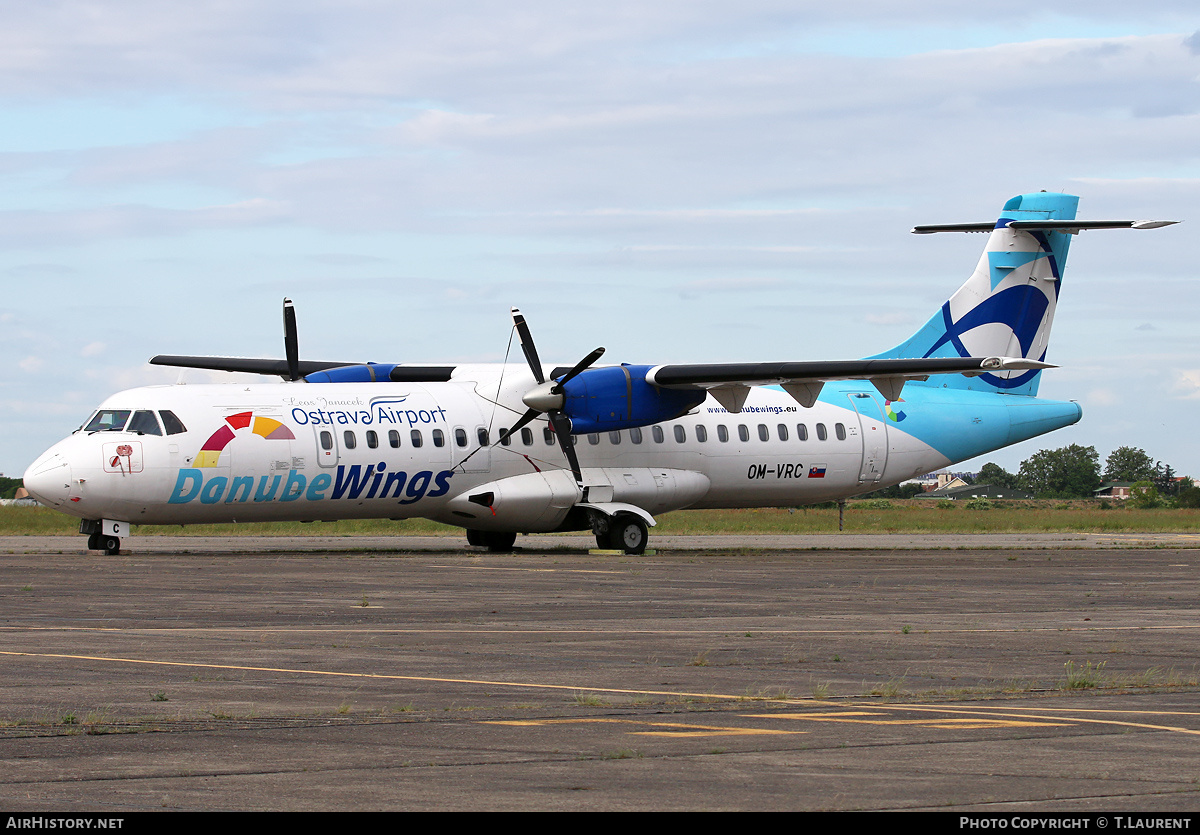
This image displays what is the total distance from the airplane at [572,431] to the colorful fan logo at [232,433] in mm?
34

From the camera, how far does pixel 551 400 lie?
30094mm

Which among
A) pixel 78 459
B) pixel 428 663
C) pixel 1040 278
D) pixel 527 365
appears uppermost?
pixel 1040 278

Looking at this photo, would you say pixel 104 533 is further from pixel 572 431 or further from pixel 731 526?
pixel 731 526

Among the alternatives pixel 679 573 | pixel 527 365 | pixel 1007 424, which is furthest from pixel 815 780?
pixel 1007 424

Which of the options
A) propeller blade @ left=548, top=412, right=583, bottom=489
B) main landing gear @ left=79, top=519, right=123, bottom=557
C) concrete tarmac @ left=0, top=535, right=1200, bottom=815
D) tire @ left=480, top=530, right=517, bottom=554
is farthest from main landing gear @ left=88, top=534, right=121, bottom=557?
propeller blade @ left=548, top=412, right=583, bottom=489

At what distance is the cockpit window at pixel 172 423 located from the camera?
92.2 feet

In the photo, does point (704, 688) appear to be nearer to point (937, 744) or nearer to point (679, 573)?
point (937, 744)

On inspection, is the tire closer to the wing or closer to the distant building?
the wing

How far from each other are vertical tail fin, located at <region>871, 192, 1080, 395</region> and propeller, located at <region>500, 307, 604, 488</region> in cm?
981

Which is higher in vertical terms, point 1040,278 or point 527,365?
point 1040,278

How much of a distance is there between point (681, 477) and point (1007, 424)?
9.53 meters

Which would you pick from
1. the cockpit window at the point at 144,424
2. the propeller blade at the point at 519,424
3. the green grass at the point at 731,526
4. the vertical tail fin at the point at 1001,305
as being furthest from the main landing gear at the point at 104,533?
the vertical tail fin at the point at 1001,305

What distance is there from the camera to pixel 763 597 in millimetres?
20203

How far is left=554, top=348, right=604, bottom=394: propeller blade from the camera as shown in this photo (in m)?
30.2
